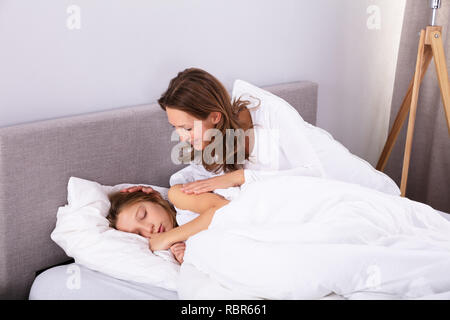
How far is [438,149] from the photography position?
2662mm

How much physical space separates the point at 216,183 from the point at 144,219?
0.87 ft

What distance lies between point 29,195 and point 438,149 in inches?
81.2

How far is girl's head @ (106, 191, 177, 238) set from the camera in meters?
1.60

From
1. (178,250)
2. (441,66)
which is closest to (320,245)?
(178,250)

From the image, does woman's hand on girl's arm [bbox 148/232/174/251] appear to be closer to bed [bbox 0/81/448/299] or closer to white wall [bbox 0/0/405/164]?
bed [bbox 0/81/448/299]

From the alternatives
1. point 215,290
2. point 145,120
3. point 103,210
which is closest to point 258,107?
point 145,120

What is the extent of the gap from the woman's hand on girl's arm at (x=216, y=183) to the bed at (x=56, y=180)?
239 millimetres

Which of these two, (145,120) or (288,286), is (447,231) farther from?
(145,120)

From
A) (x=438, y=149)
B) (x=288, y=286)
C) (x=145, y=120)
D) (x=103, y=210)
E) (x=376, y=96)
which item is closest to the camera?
(x=288, y=286)

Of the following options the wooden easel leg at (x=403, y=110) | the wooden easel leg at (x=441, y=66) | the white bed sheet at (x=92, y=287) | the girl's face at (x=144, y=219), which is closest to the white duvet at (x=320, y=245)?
the white bed sheet at (x=92, y=287)

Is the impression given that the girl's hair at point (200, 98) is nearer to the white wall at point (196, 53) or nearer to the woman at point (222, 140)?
the woman at point (222, 140)

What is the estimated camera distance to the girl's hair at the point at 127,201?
1.61m

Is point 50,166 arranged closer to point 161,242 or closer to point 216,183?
point 161,242

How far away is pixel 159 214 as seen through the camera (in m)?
1.64
